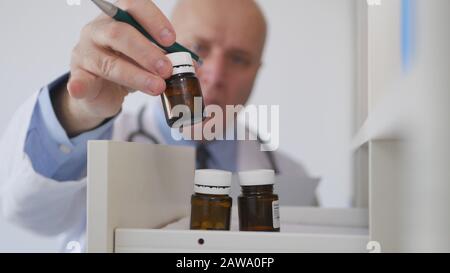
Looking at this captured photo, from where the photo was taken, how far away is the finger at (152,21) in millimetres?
552

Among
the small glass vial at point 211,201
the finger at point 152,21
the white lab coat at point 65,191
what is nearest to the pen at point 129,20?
the finger at point 152,21

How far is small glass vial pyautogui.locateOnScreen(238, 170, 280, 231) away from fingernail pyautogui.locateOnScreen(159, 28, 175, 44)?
182 millimetres

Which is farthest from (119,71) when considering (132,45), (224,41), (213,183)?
(224,41)

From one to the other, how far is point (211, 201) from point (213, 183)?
0.02m

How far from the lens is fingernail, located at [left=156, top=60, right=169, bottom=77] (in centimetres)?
50

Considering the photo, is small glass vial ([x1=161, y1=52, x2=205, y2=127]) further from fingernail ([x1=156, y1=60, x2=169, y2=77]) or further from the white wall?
the white wall

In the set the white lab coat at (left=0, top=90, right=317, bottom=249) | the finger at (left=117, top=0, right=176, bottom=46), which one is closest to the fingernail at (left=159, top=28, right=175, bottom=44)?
the finger at (left=117, top=0, right=176, bottom=46)

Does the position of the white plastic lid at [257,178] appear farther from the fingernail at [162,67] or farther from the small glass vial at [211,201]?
the fingernail at [162,67]

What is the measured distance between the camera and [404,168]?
0.31 m

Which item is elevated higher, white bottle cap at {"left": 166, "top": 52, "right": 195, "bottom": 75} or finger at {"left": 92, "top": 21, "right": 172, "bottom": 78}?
finger at {"left": 92, "top": 21, "right": 172, "bottom": 78}

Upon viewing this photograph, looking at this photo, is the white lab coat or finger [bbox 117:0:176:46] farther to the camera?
the white lab coat

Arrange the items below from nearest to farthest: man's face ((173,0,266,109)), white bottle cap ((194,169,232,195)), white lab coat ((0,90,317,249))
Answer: white bottle cap ((194,169,232,195)) → white lab coat ((0,90,317,249)) → man's face ((173,0,266,109))
